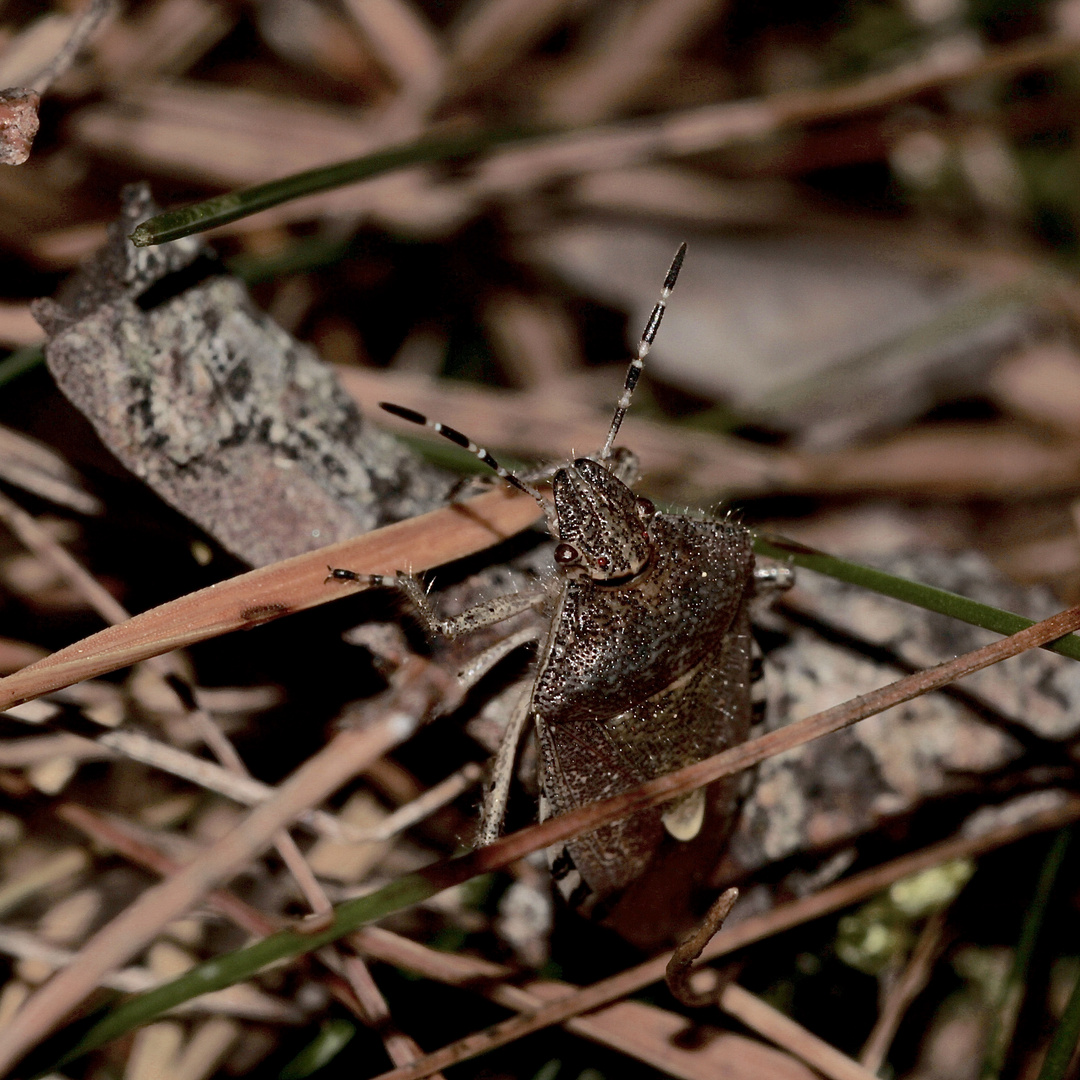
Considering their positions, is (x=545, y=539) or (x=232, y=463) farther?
(x=545, y=539)

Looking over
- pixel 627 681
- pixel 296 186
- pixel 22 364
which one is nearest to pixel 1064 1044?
pixel 627 681

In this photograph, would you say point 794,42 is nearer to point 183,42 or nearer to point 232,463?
point 183,42

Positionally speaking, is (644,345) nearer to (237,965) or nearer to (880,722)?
(880,722)

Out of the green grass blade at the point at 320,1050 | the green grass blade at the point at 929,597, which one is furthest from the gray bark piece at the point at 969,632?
the green grass blade at the point at 320,1050

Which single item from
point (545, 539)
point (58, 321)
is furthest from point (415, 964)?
point (58, 321)

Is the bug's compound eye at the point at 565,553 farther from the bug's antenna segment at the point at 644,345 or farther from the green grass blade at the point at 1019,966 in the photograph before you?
the green grass blade at the point at 1019,966

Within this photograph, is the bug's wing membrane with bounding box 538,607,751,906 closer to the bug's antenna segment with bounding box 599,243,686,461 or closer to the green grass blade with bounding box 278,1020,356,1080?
the green grass blade with bounding box 278,1020,356,1080

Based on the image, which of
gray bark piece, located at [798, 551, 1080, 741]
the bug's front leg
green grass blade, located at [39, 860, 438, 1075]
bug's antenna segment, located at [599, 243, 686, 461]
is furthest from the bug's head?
green grass blade, located at [39, 860, 438, 1075]
